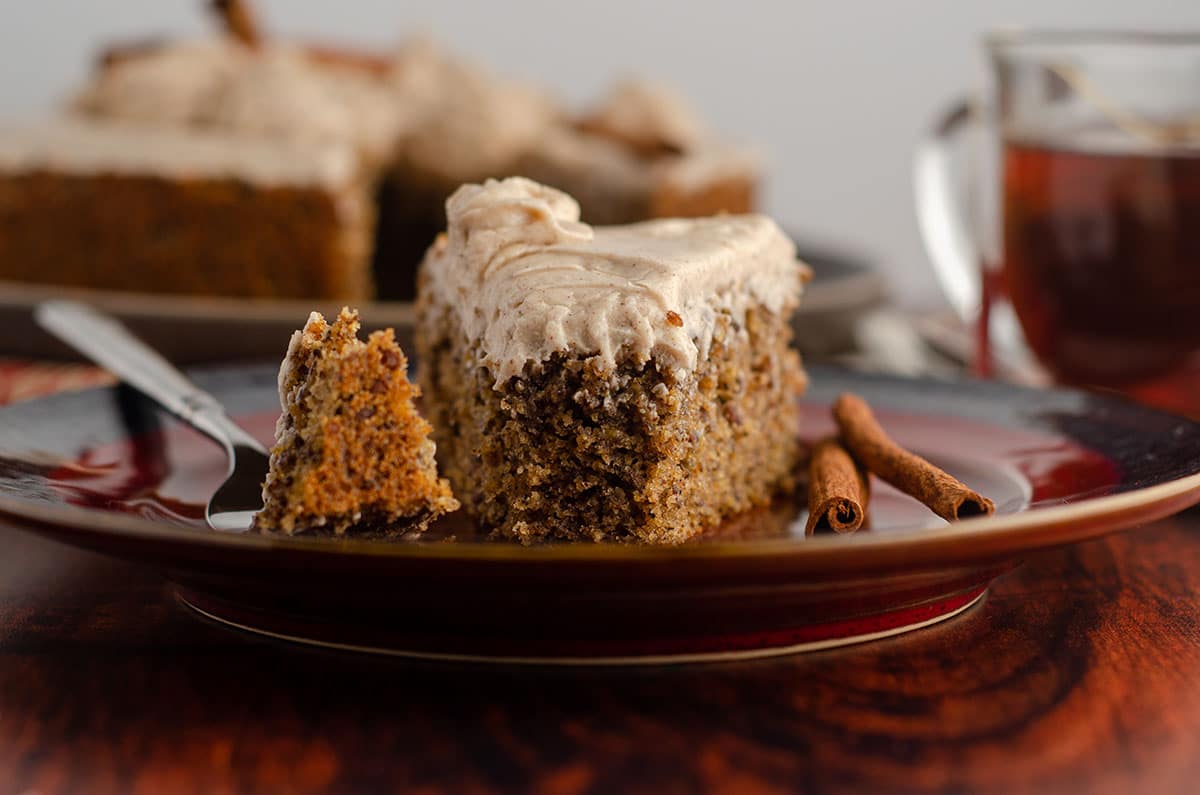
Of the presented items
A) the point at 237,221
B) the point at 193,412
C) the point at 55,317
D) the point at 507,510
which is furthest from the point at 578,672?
the point at 237,221

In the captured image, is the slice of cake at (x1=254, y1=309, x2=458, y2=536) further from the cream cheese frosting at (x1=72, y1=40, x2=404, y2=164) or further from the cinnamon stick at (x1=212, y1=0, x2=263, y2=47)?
the cinnamon stick at (x1=212, y1=0, x2=263, y2=47)

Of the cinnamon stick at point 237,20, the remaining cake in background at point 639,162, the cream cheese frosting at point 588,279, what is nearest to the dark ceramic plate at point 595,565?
the cream cheese frosting at point 588,279

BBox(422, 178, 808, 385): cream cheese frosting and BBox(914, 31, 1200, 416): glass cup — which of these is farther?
BBox(914, 31, 1200, 416): glass cup

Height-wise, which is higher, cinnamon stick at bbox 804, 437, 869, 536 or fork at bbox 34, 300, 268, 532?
fork at bbox 34, 300, 268, 532

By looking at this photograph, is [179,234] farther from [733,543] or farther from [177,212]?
[733,543]

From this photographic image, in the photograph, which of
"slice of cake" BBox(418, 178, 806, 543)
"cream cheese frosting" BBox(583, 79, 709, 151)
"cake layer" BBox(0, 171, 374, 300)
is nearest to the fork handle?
"slice of cake" BBox(418, 178, 806, 543)

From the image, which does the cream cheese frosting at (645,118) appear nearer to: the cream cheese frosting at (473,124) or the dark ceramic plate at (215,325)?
the cream cheese frosting at (473,124)
